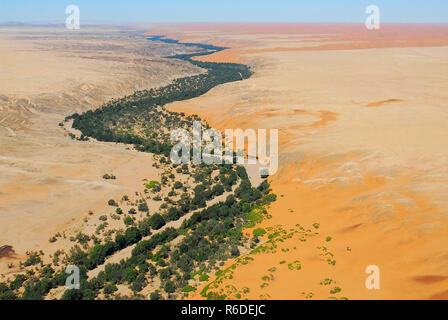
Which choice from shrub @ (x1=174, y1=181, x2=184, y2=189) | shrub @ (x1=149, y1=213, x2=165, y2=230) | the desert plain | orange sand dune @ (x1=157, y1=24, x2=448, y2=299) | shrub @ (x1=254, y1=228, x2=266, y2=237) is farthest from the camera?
shrub @ (x1=174, y1=181, x2=184, y2=189)

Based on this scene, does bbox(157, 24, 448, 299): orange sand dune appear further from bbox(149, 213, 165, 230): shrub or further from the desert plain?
bbox(149, 213, 165, 230): shrub

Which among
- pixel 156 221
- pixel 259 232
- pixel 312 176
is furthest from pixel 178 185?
pixel 312 176

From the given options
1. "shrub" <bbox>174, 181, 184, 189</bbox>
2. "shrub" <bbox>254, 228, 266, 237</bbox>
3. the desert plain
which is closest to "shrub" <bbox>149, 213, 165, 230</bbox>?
the desert plain

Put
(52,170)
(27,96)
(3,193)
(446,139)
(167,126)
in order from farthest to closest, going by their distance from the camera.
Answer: (27,96)
(167,126)
(446,139)
(52,170)
(3,193)

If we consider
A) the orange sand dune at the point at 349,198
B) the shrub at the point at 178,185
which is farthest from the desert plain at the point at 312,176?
the shrub at the point at 178,185

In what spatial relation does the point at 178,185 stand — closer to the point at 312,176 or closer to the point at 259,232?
the point at 259,232

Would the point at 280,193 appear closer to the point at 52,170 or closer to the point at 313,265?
the point at 313,265

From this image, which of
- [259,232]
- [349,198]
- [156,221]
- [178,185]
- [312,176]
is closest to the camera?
[259,232]

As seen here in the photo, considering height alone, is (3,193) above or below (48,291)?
above

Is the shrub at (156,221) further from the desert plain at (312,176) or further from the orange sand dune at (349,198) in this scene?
the orange sand dune at (349,198)
